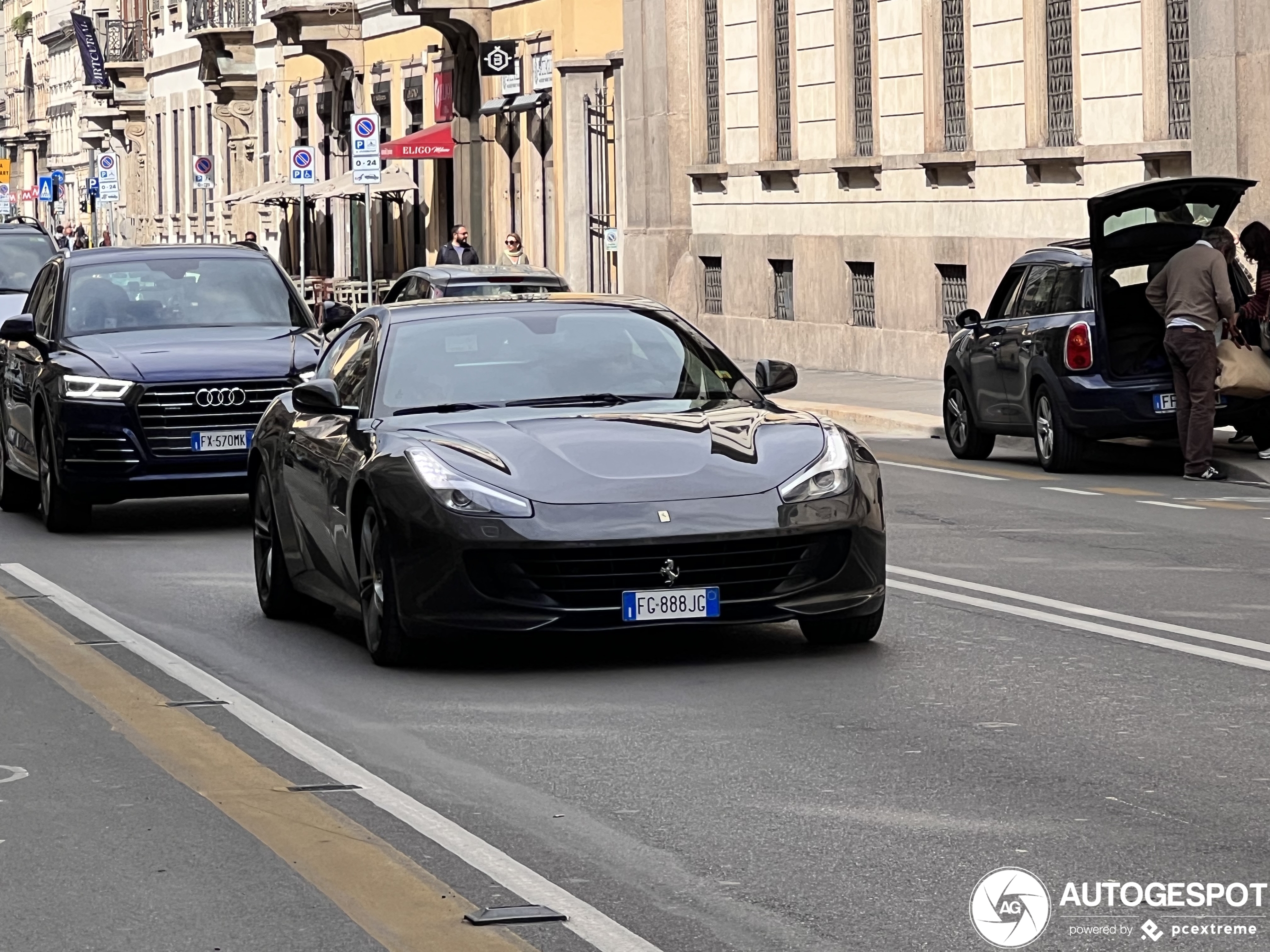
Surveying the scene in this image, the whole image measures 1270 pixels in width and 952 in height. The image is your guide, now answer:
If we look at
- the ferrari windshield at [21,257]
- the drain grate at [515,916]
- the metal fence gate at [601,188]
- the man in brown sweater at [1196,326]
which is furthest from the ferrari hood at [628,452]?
the metal fence gate at [601,188]

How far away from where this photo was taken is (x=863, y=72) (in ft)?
111

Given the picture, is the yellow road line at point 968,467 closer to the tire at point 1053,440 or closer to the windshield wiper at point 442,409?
the tire at point 1053,440

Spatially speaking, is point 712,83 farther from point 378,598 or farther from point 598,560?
point 598,560

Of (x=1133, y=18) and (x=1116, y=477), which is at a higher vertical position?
(x=1133, y=18)

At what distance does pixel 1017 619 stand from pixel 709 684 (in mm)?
2124

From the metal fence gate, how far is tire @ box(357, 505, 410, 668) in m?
32.5

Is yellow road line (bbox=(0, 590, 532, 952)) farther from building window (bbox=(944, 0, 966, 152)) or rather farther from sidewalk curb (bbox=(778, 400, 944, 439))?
building window (bbox=(944, 0, 966, 152))

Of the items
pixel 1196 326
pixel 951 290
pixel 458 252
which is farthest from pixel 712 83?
pixel 1196 326

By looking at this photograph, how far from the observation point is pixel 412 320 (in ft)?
36.7

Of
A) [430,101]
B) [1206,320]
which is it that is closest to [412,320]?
[1206,320]

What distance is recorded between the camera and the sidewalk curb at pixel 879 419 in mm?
24406

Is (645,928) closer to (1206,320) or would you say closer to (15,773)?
(15,773)

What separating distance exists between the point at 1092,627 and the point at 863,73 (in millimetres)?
23813

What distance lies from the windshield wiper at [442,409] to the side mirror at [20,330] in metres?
6.75
